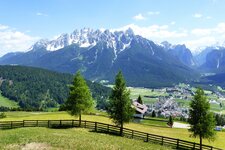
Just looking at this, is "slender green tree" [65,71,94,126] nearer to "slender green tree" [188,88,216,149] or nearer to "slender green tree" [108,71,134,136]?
"slender green tree" [108,71,134,136]

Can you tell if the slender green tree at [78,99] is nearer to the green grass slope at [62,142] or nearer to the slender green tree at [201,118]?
the green grass slope at [62,142]

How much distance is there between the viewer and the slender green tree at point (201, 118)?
72375 millimetres

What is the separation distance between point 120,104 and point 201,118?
17.4 meters

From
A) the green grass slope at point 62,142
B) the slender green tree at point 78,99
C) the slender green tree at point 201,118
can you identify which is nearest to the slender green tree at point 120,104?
the slender green tree at point 78,99

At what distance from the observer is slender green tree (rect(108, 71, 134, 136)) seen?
3009 inches

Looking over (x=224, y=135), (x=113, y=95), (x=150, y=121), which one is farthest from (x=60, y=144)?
(x=150, y=121)

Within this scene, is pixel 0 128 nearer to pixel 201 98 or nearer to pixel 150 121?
pixel 201 98

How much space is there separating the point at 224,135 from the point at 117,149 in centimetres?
6438

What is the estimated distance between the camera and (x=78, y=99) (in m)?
82.7

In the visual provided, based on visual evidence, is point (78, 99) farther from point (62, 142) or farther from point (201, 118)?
point (201, 118)

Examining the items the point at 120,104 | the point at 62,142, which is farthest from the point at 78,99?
the point at 62,142

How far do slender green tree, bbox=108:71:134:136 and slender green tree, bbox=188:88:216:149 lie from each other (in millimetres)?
13194

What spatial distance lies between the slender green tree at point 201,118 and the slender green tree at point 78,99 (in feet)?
80.9

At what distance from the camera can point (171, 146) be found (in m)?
67.2
